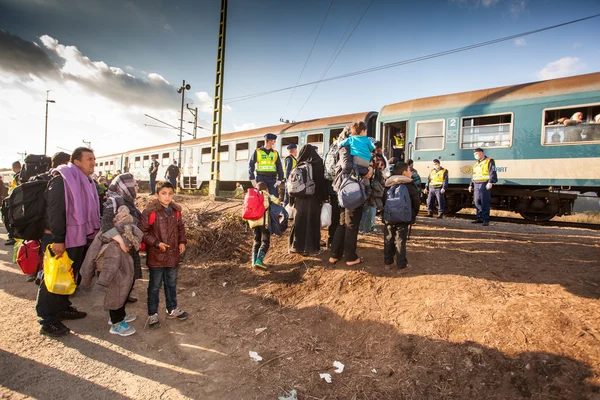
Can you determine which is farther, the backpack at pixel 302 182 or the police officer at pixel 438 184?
the police officer at pixel 438 184

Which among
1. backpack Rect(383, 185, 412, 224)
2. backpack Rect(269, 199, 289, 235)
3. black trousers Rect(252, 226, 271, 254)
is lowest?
black trousers Rect(252, 226, 271, 254)

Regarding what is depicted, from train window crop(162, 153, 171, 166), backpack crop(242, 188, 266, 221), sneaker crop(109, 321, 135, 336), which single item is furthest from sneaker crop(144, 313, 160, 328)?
train window crop(162, 153, 171, 166)

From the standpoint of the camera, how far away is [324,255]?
4.64 meters

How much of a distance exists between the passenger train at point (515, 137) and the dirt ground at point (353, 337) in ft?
12.7

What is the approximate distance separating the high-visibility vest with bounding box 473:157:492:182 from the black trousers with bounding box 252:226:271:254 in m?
5.12

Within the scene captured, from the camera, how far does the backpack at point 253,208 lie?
4281 mm

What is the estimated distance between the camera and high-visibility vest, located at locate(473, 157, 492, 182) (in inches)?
261

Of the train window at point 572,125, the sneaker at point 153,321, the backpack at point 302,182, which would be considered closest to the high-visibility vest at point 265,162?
the backpack at point 302,182

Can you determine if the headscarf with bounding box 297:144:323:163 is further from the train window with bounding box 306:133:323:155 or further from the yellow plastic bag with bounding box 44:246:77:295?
the train window with bounding box 306:133:323:155

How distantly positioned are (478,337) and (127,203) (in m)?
3.73

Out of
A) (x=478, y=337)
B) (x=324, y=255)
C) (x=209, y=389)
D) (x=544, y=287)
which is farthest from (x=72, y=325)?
(x=544, y=287)

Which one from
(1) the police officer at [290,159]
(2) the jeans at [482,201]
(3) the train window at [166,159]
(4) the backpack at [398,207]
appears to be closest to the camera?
(4) the backpack at [398,207]

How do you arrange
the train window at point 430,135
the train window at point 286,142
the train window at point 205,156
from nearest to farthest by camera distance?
the train window at point 430,135, the train window at point 286,142, the train window at point 205,156

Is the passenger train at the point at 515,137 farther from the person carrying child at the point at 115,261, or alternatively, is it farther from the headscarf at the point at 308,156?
the person carrying child at the point at 115,261
